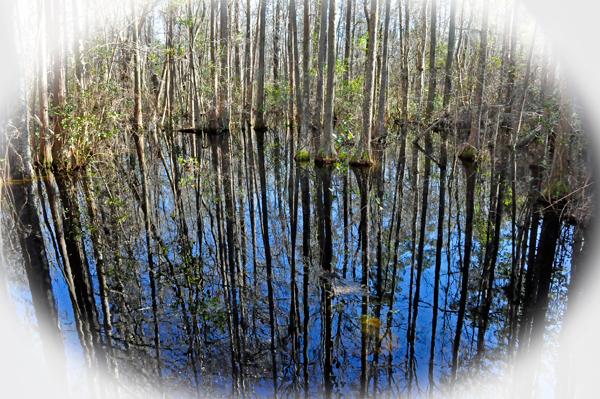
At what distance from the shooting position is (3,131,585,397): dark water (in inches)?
143

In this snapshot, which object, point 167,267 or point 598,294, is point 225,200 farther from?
point 598,294

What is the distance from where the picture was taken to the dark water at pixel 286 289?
11.9 ft

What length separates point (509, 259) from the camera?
239 inches

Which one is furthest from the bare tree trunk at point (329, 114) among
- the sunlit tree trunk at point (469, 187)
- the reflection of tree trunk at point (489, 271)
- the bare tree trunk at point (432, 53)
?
the bare tree trunk at point (432, 53)

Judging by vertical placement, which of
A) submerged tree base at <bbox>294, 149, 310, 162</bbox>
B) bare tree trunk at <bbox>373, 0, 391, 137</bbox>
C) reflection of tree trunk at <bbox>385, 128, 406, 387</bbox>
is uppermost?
bare tree trunk at <bbox>373, 0, 391, 137</bbox>

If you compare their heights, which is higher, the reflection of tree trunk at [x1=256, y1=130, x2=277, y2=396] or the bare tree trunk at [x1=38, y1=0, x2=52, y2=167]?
the bare tree trunk at [x1=38, y1=0, x2=52, y2=167]

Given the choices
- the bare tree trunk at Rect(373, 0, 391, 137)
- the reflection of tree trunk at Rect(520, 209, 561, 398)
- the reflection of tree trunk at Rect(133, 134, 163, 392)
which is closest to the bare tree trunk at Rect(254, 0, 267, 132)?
the bare tree trunk at Rect(373, 0, 391, 137)

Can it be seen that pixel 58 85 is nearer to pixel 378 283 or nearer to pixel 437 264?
pixel 378 283

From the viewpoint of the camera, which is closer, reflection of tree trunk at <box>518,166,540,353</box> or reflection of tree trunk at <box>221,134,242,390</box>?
reflection of tree trunk at <box>221,134,242,390</box>

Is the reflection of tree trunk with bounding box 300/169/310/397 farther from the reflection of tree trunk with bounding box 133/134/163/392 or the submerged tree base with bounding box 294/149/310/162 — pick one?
the submerged tree base with bounding box 294/149/310/162

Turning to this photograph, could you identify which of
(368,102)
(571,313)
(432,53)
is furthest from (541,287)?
(432,53)

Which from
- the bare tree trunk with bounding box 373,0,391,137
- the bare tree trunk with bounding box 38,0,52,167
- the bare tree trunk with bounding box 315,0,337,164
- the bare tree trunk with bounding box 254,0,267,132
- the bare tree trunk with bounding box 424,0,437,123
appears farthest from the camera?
the bare tree trunk with bounding box 254,0,267,132

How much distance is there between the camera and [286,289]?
511 centimetres

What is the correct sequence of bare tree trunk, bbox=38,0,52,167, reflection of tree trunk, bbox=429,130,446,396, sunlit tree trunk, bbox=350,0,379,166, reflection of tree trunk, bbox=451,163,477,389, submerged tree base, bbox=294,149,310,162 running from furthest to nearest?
submerged tree base, bbox=294,149,310,162, sunlit tree trunk, bbox=350,0,379,166, bare tree trunk, bbox=38,0,52,167, reflection of tree trunk, bbox=451,163,477,389, reflection of tree trunk, bbox=429,130,446,396
